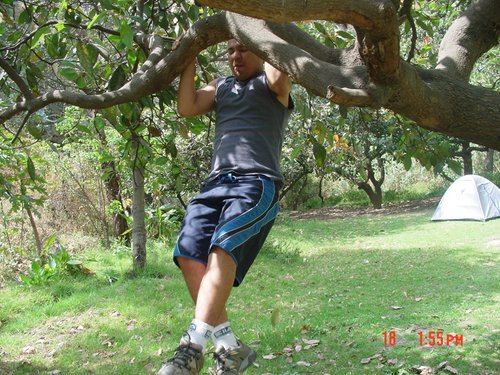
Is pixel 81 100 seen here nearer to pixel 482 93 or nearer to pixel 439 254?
pixel 482 93

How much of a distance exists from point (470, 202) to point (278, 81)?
10.9 m

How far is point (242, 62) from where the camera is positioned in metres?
2.71

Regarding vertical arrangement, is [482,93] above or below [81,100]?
below

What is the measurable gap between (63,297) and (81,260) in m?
1.23

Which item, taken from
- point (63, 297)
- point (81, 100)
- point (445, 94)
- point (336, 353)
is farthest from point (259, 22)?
point (63, 297)

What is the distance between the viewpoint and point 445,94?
82.7 inches

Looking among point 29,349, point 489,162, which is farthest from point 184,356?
point 489,162

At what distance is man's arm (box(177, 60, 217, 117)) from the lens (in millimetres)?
2740

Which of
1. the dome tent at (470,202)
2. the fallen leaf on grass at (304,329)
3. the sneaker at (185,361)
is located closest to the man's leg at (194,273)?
the sneaker at (185,361)

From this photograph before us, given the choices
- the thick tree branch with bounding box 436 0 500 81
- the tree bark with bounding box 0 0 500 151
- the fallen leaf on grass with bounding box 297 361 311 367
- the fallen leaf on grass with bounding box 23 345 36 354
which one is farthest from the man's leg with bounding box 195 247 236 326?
the fallen leaf on grass with bounding box 23 345 36 354

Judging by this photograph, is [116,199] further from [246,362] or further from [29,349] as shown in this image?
[246,362]

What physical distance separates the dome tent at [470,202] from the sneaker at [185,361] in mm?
11076

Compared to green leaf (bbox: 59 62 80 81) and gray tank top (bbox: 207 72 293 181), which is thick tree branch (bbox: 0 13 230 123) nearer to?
gray tank top (bbox: 207 72 293 181)

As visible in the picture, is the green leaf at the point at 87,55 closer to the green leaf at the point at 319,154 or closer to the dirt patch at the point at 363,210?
the green leaf at the point at 319,154
